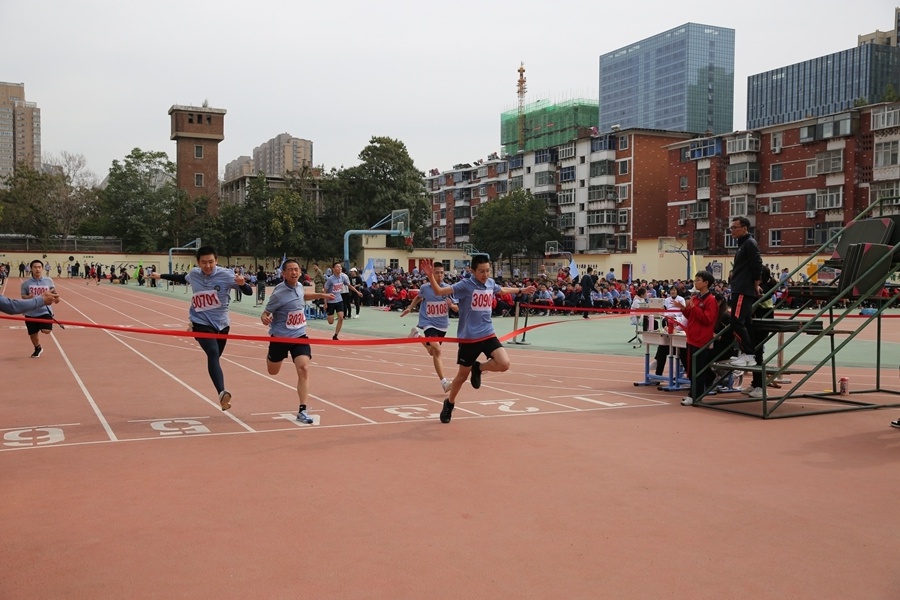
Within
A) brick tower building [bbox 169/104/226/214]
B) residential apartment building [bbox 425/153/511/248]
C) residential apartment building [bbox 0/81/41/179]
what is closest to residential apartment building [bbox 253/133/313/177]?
residential apartment building [bbox 0/81/41/179]

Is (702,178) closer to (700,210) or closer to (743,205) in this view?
(700,210)

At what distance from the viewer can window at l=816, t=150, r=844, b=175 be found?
159ft

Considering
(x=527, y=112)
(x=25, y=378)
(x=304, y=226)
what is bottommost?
(x=25, y=378)

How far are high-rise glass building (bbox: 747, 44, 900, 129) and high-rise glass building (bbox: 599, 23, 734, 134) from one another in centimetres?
1026

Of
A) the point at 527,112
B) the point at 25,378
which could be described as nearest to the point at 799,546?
the point at 25,378

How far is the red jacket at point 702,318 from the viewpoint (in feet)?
34.7

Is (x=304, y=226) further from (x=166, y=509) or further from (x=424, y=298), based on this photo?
(x=166, y=509)

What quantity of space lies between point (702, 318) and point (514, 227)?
59403mm

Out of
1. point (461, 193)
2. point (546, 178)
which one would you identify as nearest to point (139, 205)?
point (461, 193)

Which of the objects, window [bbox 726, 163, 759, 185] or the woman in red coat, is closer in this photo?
the woman in red coat

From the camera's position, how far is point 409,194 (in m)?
73.6

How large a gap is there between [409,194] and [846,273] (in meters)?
65.1

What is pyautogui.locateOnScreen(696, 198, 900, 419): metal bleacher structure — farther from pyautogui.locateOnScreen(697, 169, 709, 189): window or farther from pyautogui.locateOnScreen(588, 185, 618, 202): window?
pyautogui.locateOnScreen(588, 185, 618, 202): window

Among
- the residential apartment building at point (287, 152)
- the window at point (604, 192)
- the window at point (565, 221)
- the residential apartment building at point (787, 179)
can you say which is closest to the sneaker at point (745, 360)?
the residential apartment building at point (787, 179)
